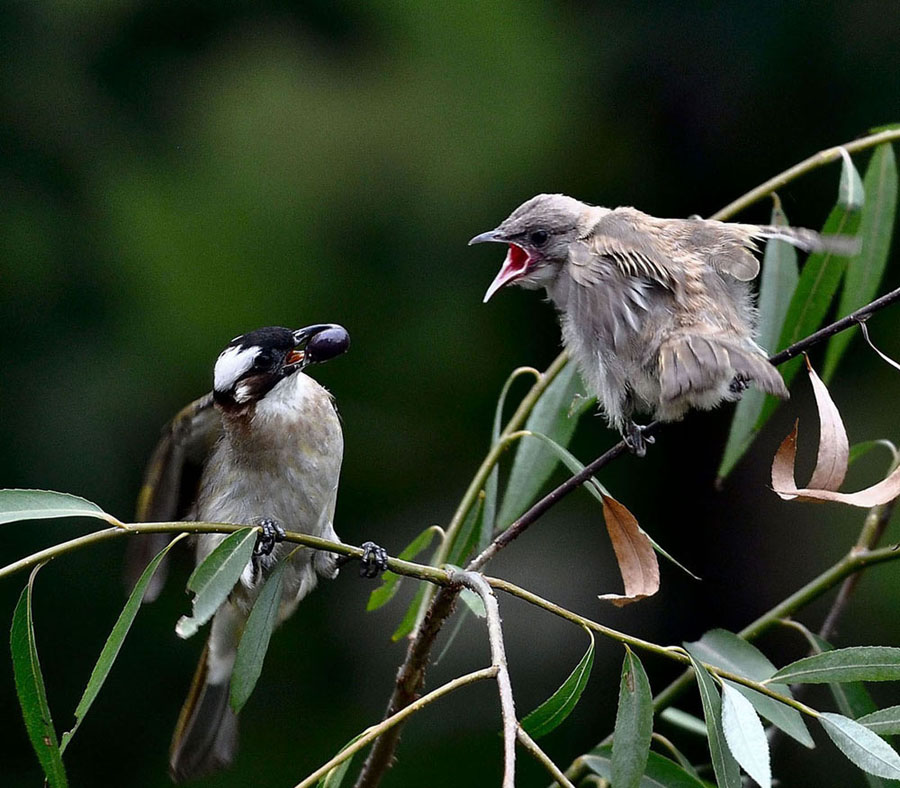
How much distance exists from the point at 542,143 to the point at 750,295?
220cm

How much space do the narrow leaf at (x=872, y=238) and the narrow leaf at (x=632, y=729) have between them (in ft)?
2.39

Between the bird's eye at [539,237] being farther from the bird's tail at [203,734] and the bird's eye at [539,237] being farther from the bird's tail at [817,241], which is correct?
the bird's tail at [203,734]

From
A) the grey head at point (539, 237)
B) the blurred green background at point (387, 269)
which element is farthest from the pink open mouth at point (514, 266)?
the blurred green background at point (387, 269)

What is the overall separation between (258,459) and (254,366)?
150 millimetres

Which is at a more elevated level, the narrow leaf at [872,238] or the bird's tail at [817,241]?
the bird's tail at [817,241]

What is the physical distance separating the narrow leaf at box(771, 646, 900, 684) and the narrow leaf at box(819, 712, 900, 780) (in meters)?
0.08

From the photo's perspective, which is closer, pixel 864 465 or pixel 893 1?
pixel 864 465

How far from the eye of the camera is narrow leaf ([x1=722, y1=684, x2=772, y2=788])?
3.29ft

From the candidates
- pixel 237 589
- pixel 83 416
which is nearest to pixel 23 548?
pixel 83 416

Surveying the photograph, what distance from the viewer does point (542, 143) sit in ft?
12.0

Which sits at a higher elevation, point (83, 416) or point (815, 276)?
point (815, 276)

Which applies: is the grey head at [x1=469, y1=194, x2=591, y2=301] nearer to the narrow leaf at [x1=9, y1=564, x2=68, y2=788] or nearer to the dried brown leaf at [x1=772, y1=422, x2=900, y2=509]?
the dried brown leaf at [x1=772, y1=422, x2=900, y2=509]

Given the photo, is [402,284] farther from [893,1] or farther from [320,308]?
[893,1]

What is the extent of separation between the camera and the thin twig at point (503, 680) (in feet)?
2.70
